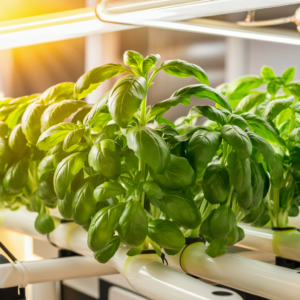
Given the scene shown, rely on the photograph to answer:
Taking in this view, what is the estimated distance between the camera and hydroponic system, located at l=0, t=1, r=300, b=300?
58 centimetres

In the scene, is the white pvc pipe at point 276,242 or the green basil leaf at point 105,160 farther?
the white pvc pipe at point 276,242

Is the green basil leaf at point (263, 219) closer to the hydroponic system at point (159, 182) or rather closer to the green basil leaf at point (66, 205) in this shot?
the hydroponic system at point (159, 182)

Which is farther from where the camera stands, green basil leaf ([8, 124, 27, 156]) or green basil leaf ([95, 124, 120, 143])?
green basil leaf ([8, 124, 27, 156])

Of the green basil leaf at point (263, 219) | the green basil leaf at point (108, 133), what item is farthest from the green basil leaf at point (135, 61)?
the green basil leaf at point (263, 219)

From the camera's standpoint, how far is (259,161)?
708 mm

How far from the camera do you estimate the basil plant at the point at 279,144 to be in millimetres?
694

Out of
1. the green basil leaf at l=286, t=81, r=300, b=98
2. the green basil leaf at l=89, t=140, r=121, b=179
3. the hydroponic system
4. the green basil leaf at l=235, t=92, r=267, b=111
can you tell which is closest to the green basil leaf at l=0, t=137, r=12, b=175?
the hydroponic system

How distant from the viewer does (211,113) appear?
635 millimetres

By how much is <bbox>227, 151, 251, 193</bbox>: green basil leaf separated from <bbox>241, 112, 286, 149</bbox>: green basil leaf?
0.10m

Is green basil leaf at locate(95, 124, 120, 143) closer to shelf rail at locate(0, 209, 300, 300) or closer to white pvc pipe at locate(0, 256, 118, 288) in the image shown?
shelf rail at locate(0, 209, 300, 300)

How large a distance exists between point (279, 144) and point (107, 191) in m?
0.32

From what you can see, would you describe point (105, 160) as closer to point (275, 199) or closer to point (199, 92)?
point (199, 92)

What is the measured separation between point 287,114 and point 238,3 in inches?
15.5

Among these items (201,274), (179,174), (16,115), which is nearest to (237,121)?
(179,174)
